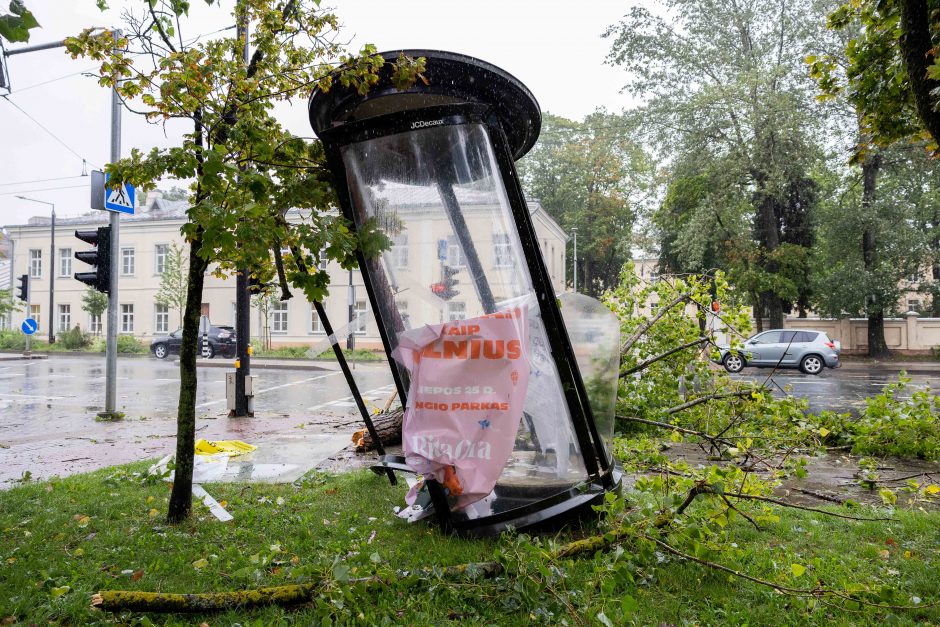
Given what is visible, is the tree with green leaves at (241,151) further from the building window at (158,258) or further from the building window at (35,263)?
the building window at (35,263)

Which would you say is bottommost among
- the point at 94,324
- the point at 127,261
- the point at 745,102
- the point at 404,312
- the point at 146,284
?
the point at 94,324

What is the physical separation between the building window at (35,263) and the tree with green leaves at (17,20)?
45649 mm

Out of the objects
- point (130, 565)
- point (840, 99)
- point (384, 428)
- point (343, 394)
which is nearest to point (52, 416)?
point (343, 394)

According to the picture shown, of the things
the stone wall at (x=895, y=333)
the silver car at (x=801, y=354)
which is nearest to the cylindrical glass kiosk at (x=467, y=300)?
the silver car at (x=801, y=354)

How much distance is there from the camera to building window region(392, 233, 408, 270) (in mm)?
3795

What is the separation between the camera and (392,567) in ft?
10.5

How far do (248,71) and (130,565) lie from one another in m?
3.08

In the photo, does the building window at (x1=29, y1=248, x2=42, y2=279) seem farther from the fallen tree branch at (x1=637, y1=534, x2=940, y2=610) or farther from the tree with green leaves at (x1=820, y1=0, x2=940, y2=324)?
the fallen tree branch at (x1=637, y1=534, x2=940, y2=610)

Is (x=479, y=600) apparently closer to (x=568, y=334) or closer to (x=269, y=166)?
(x=568, y=334)

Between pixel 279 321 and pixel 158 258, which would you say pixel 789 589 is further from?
pixel 158 258


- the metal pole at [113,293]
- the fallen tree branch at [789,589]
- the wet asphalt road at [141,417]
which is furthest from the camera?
the metal pole at [113,293]

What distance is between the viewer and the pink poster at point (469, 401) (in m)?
3.45

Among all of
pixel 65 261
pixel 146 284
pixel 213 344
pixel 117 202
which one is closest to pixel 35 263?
pixel 65 261

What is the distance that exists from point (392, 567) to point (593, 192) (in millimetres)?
43888
